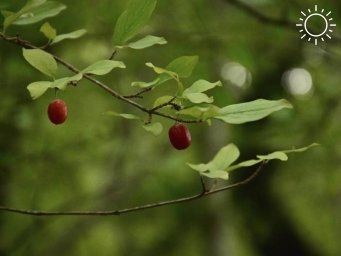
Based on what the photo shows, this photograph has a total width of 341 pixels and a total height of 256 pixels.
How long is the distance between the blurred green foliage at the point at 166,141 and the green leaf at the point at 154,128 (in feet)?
1.48

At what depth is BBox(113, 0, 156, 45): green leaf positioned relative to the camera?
68cm

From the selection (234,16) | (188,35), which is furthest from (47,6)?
(234,16)

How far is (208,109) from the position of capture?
638 mm

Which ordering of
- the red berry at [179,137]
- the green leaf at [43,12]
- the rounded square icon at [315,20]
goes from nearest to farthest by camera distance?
the red berry at [179,137] < the green leaf at [43,12] < the rounded square icon at [315,20]

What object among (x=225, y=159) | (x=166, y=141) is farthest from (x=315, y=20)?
(x=166, y=141)

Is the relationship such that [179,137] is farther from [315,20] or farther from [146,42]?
[315,20]

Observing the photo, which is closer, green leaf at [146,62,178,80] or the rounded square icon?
green leaf at [146,62,178,80]

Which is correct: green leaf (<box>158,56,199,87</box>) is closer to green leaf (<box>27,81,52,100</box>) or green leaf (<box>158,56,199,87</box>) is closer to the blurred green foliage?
green leaf (<box>27,81,52,100</box>)

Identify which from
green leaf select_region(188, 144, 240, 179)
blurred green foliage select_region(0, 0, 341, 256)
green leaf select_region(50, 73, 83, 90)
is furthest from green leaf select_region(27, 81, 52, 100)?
blurred green foliage select_region(0, 0, 341, 256)

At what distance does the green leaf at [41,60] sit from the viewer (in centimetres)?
65

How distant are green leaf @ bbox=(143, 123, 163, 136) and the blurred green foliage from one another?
1.48 ft

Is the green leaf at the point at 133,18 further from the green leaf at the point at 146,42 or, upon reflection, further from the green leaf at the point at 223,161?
the green leaf at the point at 223,161

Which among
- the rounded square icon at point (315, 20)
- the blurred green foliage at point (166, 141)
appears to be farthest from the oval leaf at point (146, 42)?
the rounded square icon at point (315, 20)

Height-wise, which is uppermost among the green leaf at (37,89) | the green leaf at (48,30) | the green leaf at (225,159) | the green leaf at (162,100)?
the green leaf at (37,89)
